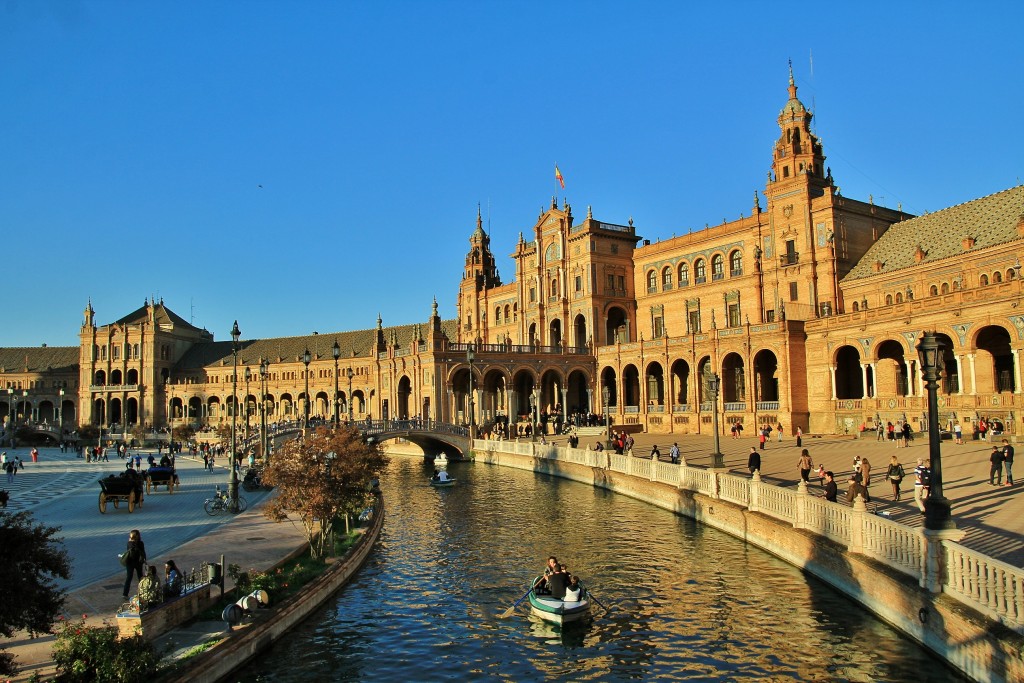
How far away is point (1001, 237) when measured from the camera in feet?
153

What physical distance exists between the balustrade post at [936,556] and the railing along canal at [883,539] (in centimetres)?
2

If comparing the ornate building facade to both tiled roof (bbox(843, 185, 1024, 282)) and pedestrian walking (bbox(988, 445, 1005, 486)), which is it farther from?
pedestrian walking (bbox(988, 445, 1005, 486))

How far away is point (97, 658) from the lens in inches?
421

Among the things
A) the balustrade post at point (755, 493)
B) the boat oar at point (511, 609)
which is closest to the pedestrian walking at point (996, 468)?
the balustrade post at point (755, 493)

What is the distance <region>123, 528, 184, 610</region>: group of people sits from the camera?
1349 cm

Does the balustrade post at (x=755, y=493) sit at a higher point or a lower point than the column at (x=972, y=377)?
lower

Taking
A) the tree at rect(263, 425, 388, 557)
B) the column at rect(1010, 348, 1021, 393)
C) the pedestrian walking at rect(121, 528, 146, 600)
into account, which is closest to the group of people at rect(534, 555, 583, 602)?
the tree at rect(263, 425, 388, 557)

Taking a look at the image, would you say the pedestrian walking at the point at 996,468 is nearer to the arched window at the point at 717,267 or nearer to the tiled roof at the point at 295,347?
the arched window at the point at 717,267

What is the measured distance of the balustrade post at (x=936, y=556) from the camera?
42.9 feet

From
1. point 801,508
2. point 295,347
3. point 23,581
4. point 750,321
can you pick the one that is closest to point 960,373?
point 750,321

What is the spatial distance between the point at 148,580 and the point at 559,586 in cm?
835

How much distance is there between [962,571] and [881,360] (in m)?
39.3

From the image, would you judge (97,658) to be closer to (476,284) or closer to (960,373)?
(960,373)

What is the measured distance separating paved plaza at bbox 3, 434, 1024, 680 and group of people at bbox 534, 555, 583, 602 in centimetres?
682
